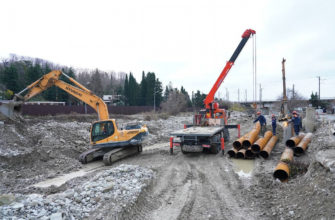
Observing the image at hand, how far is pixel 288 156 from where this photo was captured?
8.44m

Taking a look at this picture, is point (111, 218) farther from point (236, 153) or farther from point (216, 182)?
point (236, 153)

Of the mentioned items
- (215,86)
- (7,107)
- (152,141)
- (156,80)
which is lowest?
(152,141)

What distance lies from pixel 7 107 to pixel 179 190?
10.6 metres

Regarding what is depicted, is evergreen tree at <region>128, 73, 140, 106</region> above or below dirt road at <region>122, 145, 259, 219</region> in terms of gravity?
above

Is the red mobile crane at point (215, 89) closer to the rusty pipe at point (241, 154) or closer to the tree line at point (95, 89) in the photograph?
the rusty pipe at point (241, 154)

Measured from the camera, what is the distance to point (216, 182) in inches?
300

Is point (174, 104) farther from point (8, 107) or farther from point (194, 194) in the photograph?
point (194, 194)

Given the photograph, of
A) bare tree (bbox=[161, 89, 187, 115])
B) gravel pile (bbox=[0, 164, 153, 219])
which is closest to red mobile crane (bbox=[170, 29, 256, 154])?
gravel pile (bbox=[0, 164, 153, 219])

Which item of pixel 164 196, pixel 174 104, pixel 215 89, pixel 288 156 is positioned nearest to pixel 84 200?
pixel 164 196

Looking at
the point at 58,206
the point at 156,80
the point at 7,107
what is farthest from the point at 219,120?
the point at 156,80

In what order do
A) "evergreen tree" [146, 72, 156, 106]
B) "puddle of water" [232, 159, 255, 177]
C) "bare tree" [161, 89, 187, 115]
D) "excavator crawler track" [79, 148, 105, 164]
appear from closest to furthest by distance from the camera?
1. "puddle of water" [232, 159, 255, 177]
2. "excavator crawler track" [79, 148, 105, 164]
3. "bare tree" [161, 89, 187, 115]
4. "evergreen tree" [146, 72, 156, 106]

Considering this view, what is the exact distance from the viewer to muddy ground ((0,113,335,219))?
5047 mm

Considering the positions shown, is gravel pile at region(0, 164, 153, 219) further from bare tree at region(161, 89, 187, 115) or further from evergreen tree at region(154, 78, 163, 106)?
evergreen tree at region(154, 78, 163, 106)

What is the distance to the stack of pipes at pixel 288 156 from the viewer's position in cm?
733
